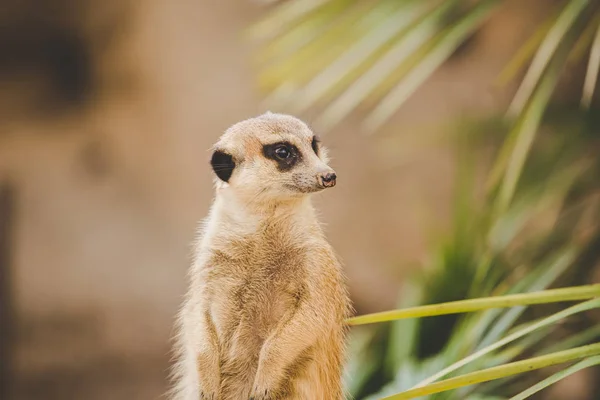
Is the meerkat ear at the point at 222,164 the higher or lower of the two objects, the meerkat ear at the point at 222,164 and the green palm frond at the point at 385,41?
the lower

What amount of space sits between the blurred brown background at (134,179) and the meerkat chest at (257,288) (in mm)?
2468

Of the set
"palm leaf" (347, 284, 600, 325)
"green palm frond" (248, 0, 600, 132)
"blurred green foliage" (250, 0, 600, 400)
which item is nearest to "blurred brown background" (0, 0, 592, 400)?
"blurred green foliage" (250, 0, 600, 400)

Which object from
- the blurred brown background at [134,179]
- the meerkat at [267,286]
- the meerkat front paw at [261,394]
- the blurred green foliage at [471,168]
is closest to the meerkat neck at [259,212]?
the meerkat at [267,286]

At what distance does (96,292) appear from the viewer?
390 cm

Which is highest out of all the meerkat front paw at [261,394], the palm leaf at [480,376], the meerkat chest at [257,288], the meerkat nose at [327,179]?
the meerkat nose at [327,179]

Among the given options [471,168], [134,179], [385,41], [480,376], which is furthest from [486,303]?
[134,179]

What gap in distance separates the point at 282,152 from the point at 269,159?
0.10 feet

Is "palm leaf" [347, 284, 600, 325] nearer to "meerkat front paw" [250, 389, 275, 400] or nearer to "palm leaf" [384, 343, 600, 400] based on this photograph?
"palm leaf" [384, 343, 600, 400]

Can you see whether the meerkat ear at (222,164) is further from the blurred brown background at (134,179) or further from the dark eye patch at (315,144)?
the blurred brown background at (134,179)

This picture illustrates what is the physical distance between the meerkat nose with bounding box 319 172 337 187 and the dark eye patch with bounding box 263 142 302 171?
103 mm

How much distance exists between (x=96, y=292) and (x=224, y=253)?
2.72 meters

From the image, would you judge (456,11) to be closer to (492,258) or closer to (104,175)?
(492,258)

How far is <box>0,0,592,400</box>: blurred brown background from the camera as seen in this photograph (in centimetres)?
387

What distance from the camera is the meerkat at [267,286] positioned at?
1.28 m
